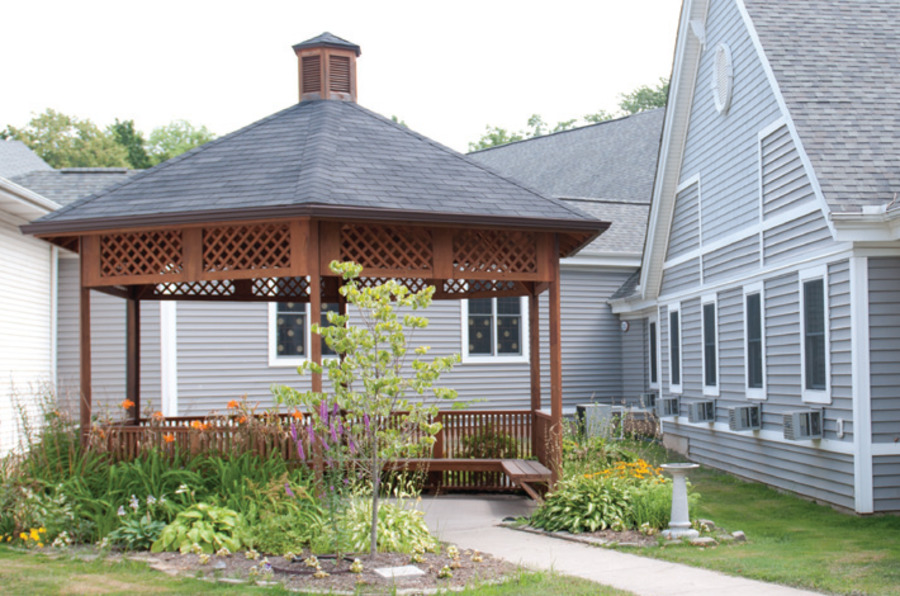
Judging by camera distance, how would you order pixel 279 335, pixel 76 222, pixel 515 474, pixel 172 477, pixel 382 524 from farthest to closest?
pixel 279 335 < pixel 515 474 < pixel 76 222 < pixel 172 477 < pixel 382 524

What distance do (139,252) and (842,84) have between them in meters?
8.63

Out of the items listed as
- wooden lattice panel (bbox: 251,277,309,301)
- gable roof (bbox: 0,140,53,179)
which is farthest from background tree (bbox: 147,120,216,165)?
wooden lattice panel (bbox: 251,277,309,301)

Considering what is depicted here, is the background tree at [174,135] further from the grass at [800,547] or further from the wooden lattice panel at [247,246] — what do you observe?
the grass at [800,547]

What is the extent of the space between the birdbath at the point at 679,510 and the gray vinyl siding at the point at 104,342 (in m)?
9.97

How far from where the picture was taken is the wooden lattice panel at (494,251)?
10.1 metres

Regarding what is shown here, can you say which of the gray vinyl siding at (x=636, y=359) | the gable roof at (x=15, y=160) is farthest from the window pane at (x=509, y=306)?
the gable roof at (x=15, y=160)

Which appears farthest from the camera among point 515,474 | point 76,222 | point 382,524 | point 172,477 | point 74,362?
point 74,362

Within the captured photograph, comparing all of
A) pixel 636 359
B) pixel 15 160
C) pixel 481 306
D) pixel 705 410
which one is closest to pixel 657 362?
pixel 636 359

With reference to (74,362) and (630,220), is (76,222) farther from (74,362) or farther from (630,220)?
(630,220)

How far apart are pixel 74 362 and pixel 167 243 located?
6901 millimetres

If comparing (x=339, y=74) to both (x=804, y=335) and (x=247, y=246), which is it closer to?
(x=247, y=246)

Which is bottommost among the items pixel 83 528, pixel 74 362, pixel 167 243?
pixel 83 528

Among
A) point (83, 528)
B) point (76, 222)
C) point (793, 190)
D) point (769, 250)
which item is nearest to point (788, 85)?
point (793, 190)

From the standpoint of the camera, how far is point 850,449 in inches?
389
